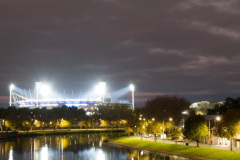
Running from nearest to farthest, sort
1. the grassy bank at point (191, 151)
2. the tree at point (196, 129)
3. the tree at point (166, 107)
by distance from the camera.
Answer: the grassy bank at point (191, 151), the tree at point (196, 129), the tree at point (166, 107)

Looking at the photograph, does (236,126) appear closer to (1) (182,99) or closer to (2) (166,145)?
(2) (166,145)

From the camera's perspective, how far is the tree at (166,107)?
106 meters

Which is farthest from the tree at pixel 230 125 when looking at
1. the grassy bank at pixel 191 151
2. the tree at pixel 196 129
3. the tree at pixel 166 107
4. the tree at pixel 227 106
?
the tree at pixel 227 106

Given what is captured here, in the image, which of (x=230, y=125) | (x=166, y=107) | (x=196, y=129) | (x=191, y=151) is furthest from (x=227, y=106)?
(x=230, y=125)

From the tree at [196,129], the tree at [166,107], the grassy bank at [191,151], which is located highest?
the tree at [166,107]

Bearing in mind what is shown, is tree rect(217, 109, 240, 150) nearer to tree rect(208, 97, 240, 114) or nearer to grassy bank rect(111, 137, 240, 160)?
grassy bank rect(111, 137, 240, 160)

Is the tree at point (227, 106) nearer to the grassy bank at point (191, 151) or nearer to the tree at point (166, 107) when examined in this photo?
the tree at point (166, 107)

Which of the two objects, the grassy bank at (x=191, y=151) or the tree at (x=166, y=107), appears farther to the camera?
the tree at (x=166, y=107)

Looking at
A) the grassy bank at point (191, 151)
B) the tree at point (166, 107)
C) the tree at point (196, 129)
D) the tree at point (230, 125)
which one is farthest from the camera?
the tree at point (166, 107)

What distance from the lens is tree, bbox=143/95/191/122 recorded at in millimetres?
105562

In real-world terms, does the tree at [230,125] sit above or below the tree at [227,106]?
below

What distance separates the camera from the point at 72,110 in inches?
6845

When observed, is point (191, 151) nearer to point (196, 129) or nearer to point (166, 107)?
point (196, 129)

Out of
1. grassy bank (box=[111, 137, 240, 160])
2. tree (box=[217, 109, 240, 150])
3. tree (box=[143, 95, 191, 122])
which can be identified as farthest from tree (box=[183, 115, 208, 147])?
tree (box=[143, 95, 191, 122])
